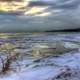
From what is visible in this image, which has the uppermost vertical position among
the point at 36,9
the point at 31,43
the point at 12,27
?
the point at 36,9

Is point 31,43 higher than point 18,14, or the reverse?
point 18,14

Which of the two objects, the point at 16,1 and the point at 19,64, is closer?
the point at 19,64

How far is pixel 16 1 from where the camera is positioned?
209 cm

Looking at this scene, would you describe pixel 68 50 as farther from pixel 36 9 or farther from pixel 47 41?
pixel 36 9

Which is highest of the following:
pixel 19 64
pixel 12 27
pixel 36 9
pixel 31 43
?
pixel 36 9

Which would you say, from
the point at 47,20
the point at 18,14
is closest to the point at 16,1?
the point at 18,14

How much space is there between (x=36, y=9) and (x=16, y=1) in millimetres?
176

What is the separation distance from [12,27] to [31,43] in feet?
0.68

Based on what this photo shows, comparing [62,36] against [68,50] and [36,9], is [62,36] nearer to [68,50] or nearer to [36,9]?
[68,50]

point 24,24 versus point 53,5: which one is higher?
point 53,5

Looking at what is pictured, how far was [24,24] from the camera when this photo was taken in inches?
81.9

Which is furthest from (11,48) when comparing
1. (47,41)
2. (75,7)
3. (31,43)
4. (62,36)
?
(75,7)

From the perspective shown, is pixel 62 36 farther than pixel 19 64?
Yes

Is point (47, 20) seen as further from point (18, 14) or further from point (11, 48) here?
point (11, 48)
